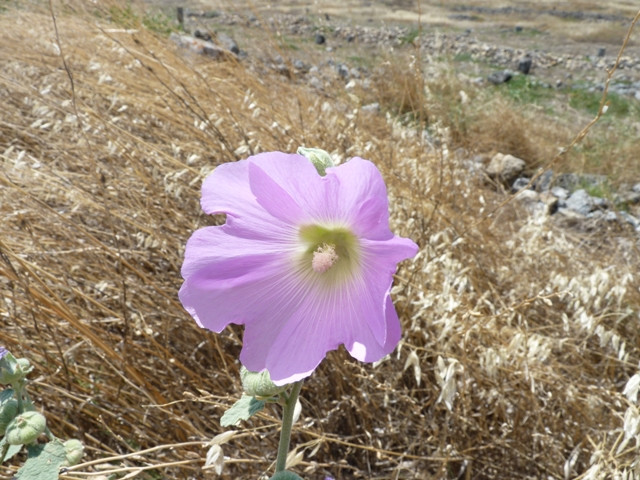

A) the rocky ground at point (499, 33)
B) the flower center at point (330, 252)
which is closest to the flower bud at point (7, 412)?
the flower center at point (330, 252)

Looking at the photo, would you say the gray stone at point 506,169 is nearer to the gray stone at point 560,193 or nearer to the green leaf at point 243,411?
the gray stone at point 560,193

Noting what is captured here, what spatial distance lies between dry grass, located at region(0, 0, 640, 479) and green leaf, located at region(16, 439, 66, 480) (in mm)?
211

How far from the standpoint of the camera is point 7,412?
0.81 meters

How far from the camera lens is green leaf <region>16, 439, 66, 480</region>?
747 mm

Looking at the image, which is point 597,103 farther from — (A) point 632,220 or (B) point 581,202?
(A) point 632,220

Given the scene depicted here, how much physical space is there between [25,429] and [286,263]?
0.43 meters

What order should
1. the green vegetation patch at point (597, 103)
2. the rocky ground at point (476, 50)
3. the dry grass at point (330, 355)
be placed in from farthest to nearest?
1. the green vegetation patch at point (597, 103)
2. the rocky ground at point (476, 50)
3. the dry grass at point (330, 355)

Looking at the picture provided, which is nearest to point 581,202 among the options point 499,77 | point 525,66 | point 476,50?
point 499,77

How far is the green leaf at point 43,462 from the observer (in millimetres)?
747

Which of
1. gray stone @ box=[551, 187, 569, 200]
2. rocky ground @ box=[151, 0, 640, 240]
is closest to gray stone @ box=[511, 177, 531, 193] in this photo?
rocky ground @ box=[151, 0, 640, 240]

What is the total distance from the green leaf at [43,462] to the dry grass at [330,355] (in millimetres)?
211

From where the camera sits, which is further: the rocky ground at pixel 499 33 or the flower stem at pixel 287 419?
the rocky ground at pixel 499 33

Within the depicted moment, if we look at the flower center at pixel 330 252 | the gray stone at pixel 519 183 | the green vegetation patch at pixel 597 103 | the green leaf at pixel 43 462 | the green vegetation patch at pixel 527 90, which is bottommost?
the gray stone at pixel 519 183

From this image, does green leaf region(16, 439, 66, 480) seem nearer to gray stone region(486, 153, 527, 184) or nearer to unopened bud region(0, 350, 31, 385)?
unopened bud region(0, 350, 31, 385)
